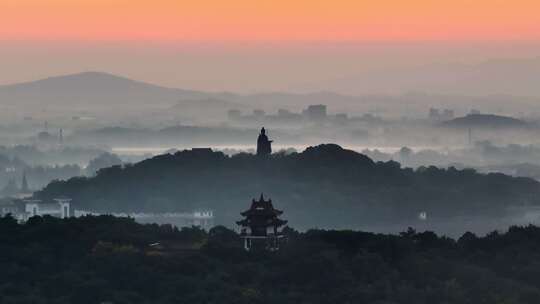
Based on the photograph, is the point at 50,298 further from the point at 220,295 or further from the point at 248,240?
the point at 248,240

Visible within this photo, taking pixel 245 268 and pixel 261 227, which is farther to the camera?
pixel 261 227

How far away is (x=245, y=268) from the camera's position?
115000 millimetres

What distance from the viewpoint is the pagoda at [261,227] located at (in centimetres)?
12388

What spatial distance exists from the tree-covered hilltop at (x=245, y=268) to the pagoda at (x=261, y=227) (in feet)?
2.55

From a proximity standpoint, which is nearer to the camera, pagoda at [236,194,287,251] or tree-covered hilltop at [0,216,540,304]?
tree-covered hilltop at [0,216,540,304]

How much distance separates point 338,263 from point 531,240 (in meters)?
17.2

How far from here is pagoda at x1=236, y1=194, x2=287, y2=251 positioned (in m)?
124

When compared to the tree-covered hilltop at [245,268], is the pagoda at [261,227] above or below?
above

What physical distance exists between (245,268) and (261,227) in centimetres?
982

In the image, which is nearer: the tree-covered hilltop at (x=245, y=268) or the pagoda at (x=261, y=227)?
the tree-covered hilltop at (x=245, y=268)

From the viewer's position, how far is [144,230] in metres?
128

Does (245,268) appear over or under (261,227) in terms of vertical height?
under

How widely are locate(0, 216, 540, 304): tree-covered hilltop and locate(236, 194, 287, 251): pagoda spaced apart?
78 centimetres

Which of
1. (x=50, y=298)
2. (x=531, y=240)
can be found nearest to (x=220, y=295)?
(x=50, y=298)
